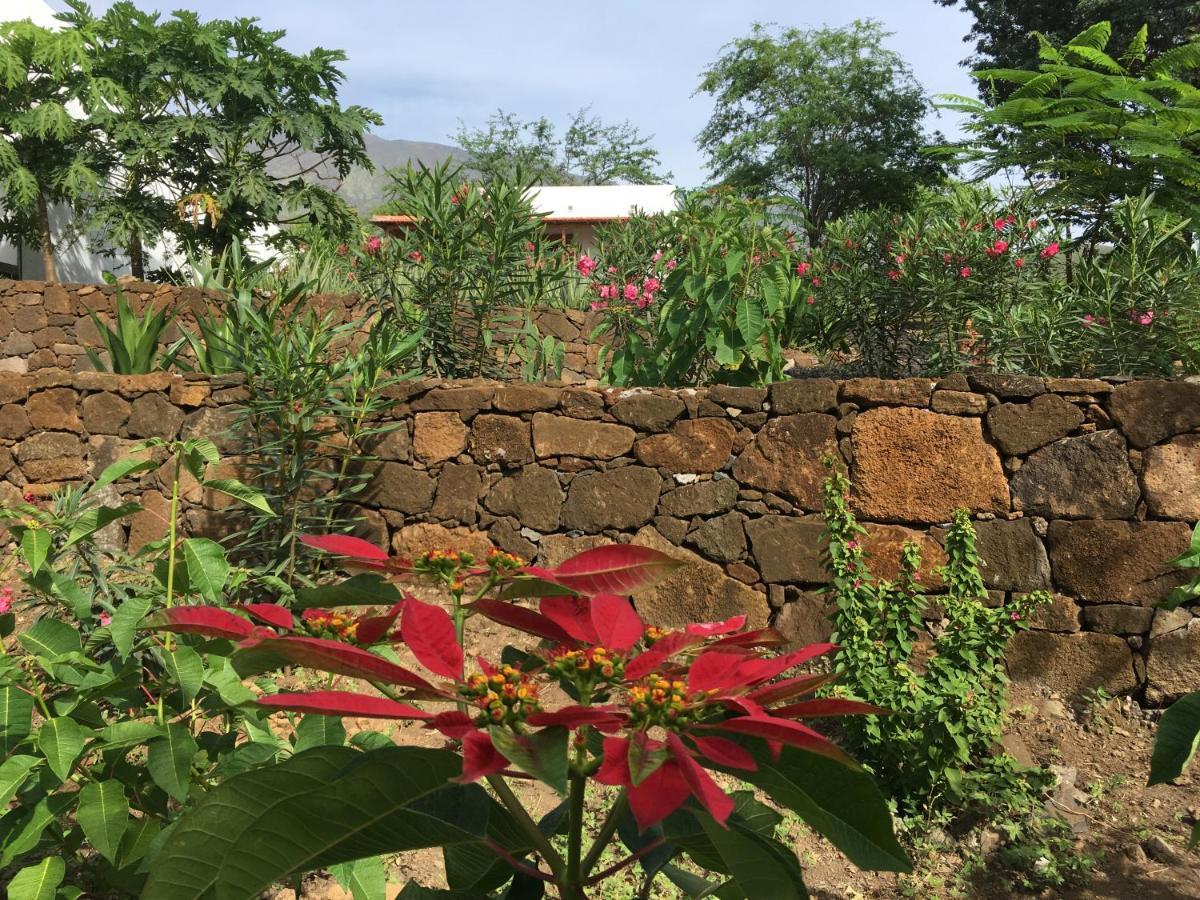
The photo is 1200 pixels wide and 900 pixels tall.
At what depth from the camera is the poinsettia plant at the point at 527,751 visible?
77 centimetres

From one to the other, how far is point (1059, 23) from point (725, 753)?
831 inches

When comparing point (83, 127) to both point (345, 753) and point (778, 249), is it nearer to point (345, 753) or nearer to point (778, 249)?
point (778, 249)

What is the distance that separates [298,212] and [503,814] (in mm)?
15863

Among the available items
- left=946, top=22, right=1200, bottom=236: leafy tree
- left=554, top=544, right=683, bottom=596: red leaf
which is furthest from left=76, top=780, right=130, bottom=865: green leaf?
left=946, top=22, right=1200, bottom=236: leafy tree

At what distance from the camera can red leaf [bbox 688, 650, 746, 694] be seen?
2.72 feet

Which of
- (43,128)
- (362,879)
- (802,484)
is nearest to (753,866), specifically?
(362,879)

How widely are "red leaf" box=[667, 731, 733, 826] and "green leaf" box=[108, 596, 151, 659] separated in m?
1.22

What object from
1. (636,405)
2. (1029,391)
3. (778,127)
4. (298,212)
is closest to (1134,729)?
(1029,391)

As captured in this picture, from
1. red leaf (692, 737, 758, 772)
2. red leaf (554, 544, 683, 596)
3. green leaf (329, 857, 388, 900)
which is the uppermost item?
red leaf (554, 544, 683, 596)

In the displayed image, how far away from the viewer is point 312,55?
50.2ft

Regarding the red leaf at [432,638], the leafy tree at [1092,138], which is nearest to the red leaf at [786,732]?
the red leaf at [432,638]

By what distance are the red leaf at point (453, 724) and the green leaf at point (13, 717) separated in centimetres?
120

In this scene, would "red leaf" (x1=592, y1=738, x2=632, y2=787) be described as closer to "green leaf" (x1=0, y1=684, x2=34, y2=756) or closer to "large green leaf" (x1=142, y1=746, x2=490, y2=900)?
"large green leaf" (x1=142, y1=746, x2=490, y2=900)

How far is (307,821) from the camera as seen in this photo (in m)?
0.83
